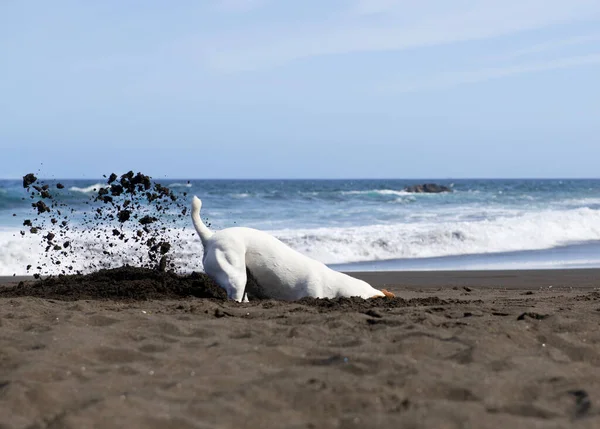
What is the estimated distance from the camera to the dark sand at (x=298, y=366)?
3.85 meters

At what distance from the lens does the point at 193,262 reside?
47.5 feet

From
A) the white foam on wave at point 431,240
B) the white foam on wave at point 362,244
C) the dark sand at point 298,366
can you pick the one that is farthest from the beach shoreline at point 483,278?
the dark sand at point 298,366

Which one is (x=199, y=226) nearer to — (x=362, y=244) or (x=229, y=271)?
(x=229, y=271)

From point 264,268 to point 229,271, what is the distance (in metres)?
0.38

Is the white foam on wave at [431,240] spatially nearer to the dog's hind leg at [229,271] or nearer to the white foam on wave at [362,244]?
the white foam on wave at [362,244]

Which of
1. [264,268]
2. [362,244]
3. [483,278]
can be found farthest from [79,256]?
[264,268]

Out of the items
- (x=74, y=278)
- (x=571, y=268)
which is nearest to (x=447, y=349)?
(x=74, y=278)

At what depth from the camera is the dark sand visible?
3.85 metres

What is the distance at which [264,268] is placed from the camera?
7.84 metres

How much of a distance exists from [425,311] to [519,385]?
2624 millimetres

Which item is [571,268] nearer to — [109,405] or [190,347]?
[190,347]

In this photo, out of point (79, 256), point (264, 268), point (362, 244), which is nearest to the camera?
point (264, 268)

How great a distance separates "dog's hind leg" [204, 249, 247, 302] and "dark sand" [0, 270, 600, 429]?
0.37 metres

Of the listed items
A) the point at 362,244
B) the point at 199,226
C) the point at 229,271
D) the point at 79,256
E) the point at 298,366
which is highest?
the point at 199,226
